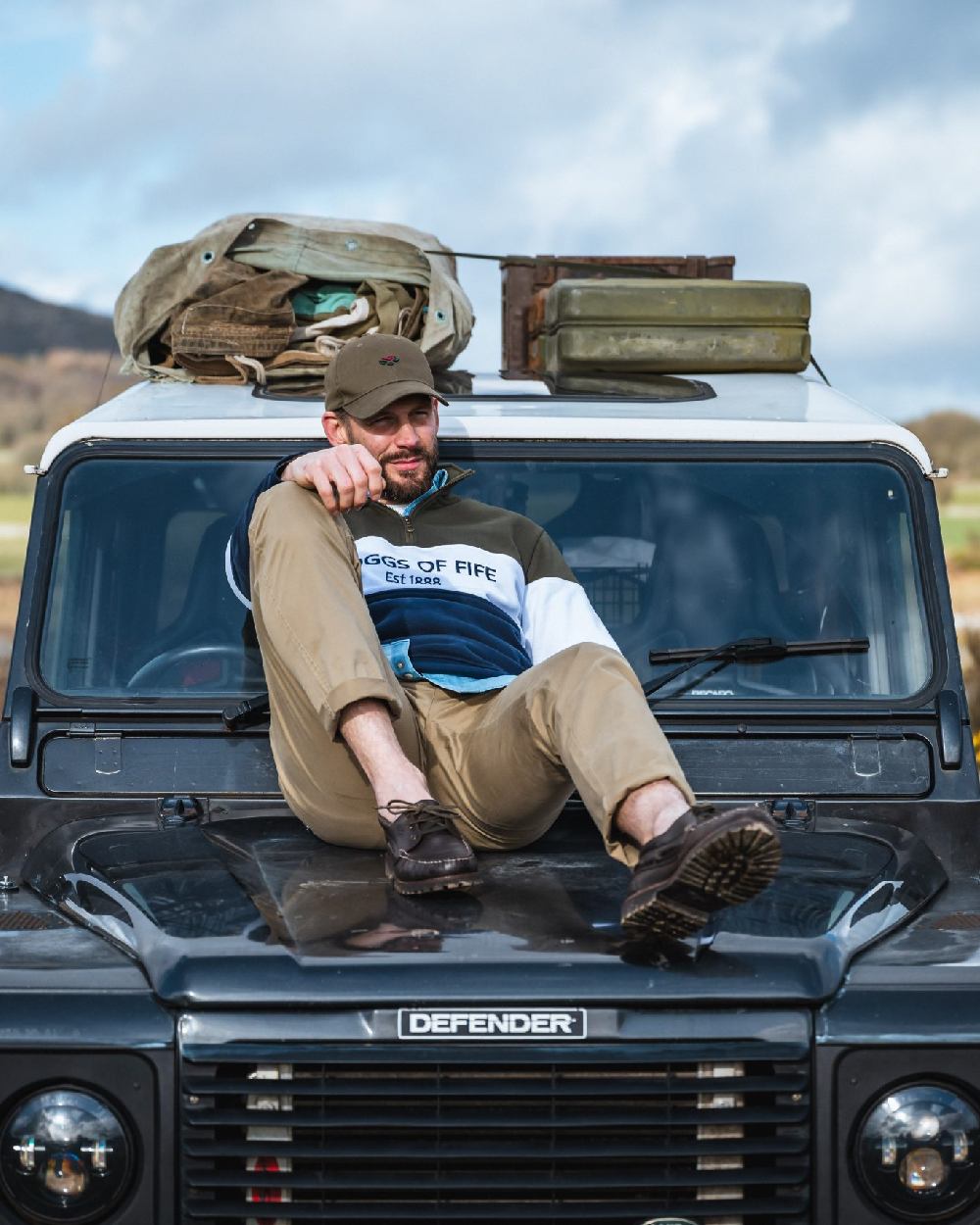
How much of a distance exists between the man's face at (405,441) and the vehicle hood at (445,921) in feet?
2.67

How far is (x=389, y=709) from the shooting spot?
352cm

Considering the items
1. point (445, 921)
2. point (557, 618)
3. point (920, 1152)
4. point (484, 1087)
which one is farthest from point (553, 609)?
point (920, 1152)

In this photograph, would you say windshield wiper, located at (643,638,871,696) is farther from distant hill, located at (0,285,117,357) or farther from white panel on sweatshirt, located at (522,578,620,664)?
distant hill, located at (0,285,117,357)

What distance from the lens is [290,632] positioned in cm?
355

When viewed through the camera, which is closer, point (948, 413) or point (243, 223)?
point (243, 223)

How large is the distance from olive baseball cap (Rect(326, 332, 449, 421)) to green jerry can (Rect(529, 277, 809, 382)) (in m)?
0.97

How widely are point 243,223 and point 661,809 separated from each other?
102 inches

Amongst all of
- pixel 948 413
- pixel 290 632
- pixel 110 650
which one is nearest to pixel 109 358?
pixel 110 650

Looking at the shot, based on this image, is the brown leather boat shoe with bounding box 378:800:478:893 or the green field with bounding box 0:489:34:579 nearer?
the brown leather boat shoe with bounding box 378:800:478:893

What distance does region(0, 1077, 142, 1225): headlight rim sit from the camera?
2.81m

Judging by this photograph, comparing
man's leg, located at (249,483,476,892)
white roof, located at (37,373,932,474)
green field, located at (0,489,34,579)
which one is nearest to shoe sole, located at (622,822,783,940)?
man's leg, located at (249,483,476,892)

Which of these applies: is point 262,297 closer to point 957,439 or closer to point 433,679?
point 433,679

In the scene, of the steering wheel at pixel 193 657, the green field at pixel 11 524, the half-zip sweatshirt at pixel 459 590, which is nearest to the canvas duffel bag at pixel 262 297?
the half-zip sweatshirt at pixel 459 590

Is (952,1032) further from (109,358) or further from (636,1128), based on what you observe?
(109,358)
